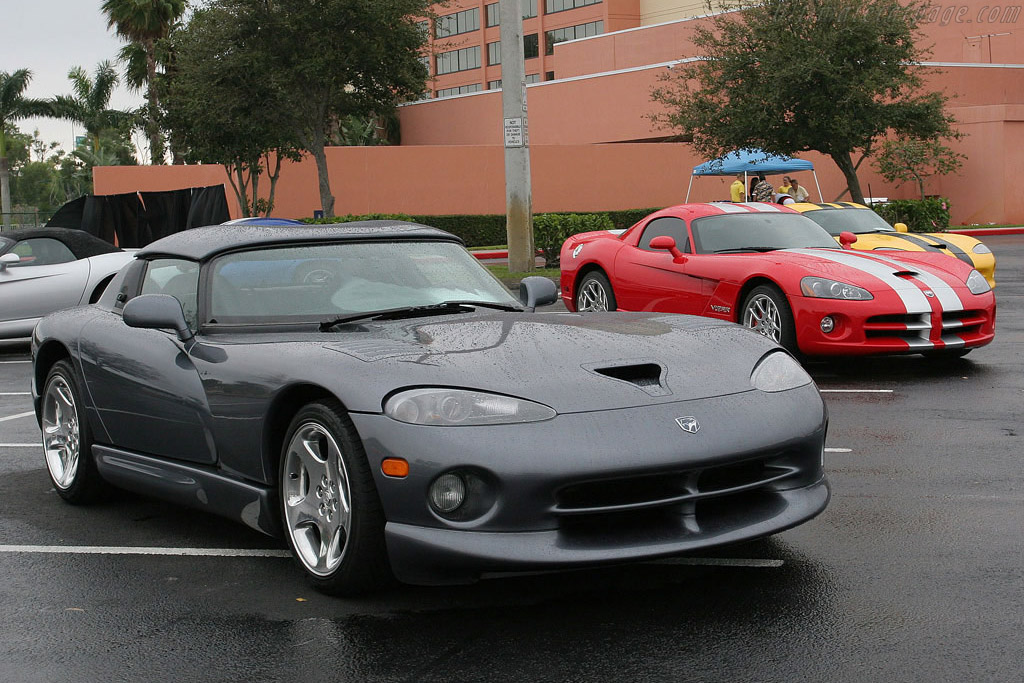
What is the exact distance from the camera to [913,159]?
35219 mm

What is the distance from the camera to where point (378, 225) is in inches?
220

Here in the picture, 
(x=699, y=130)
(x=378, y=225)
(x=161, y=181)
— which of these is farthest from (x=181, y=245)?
(x=161, y=181)

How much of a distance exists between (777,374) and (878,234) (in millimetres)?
9319

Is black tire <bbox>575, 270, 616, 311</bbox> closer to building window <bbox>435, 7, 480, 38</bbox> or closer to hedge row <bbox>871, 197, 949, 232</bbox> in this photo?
hedge row <bbox>871, 197, 949, 232</bbox>

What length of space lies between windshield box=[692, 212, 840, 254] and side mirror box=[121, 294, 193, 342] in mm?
6403

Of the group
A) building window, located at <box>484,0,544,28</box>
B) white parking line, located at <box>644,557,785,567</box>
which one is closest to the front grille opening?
white parking line, located at <box>644,557,785,567</box>

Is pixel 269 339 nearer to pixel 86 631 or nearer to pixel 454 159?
pixel 86 631

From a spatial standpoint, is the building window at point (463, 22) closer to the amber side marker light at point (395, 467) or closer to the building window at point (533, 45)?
the building window at point (533, 45)

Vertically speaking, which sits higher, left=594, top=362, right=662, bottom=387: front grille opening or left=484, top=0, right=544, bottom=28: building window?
left=484, top=0, right=544, bottom=28: building window

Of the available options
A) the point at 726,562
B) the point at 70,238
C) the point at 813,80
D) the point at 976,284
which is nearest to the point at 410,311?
the point at 726,562

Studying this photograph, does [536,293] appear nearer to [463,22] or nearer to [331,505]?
[331,505]

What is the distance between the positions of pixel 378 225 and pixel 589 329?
4.82ft

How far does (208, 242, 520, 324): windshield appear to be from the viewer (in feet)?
15.9

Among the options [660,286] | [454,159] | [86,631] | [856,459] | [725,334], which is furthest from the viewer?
[454,159]
